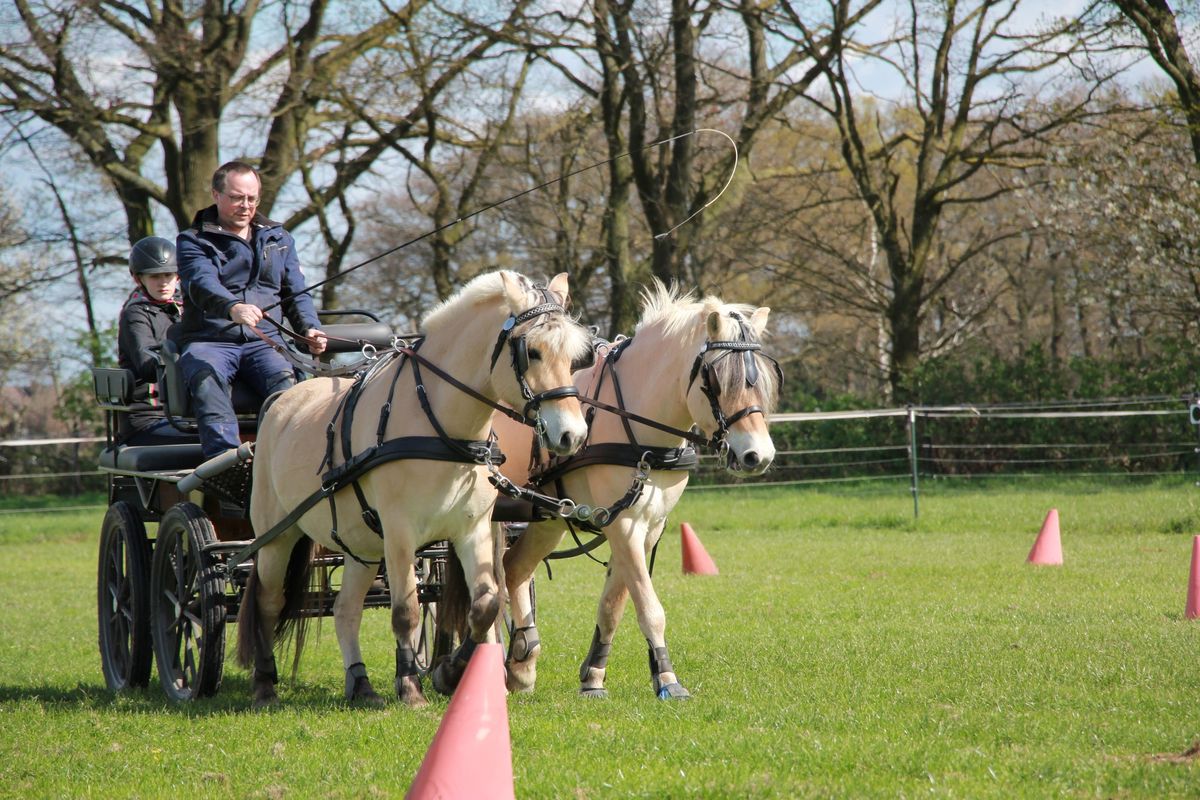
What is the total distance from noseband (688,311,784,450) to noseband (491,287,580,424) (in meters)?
0.77

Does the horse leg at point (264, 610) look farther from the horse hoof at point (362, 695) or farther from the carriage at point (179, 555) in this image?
the horse hoof at point (362, 695)

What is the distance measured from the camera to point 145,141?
2019 centimetres

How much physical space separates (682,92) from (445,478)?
Answer: 1556 centimetres

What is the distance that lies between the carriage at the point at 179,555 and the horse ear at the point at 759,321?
6.13 ft

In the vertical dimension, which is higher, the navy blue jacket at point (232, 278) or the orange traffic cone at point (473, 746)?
the navy blue jacket at point (232, 278)

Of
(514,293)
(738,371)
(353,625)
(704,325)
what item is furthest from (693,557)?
(514,293)

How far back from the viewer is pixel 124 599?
704 cm

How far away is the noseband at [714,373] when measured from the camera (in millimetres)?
5426

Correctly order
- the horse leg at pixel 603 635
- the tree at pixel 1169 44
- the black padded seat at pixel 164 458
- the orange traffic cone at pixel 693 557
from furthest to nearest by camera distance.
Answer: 1. the tree at pixel 1169 44
2. the orange traffic cone at pixel 693 557
3. the black padded seat at pixel 164 458
4. the horse leg at pixel 603 635

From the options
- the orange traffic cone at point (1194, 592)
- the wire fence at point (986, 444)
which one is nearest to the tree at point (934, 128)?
the wire fence at point (986, 444)

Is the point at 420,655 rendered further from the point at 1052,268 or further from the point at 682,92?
the point at 1052,268

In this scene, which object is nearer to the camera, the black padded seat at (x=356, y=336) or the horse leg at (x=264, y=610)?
the horse leg at (x=264, y=610)

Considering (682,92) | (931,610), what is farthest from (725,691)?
(682,92)

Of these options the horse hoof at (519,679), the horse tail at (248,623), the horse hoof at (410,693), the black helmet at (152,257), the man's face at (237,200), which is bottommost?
the horse hoof at (519,679)
